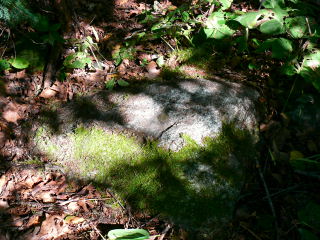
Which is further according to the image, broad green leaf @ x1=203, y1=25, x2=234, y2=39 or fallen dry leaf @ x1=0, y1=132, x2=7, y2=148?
broad green leaf @ x1=203, y1=25, x2=234, y2=39

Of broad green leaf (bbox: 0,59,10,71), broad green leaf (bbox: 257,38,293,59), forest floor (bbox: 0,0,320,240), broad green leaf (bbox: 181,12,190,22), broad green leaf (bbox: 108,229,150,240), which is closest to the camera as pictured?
broad green leaf (bbox: 108,229,150,240)

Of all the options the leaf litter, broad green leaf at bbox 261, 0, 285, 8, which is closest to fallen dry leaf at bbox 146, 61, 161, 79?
broad green leaf at bbox 261, 0, 285, 8

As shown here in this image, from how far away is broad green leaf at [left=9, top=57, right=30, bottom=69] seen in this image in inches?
119

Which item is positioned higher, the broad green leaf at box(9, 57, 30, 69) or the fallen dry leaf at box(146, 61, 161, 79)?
the broad green leaf at box(9, 57, 30, 69)

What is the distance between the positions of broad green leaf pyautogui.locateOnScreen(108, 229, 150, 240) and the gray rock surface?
702 mm

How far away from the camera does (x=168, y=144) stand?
2393 millimetres

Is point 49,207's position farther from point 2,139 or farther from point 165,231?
point 165,231

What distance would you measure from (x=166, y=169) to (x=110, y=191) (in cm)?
46

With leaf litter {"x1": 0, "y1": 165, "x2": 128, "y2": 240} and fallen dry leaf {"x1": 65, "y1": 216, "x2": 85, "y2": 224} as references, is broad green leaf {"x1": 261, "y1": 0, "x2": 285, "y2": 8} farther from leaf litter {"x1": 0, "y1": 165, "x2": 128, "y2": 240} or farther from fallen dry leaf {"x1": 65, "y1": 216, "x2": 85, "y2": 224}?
fallen dry leaf {"x1": 65, "y1": 216, "x2": 85, "y2": 224}

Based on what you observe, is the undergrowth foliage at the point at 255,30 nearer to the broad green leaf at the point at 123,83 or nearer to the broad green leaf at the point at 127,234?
the broad green leaf at the point at 123,83

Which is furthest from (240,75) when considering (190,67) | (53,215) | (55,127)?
(53,215)

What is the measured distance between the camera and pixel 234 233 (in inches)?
82.5

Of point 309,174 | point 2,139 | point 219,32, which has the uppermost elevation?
point 219,32

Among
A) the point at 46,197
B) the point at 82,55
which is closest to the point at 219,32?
the point at 82,55
